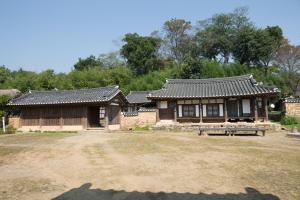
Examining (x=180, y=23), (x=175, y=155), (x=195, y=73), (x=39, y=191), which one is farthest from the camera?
(x=180, y=23)

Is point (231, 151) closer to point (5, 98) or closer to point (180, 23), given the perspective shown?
point (5, 98)

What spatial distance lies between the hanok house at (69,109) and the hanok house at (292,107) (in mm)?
16887

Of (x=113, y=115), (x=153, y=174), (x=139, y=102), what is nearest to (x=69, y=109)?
(x=113, y=115)

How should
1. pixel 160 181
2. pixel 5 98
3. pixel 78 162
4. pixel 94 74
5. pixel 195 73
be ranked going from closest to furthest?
pixel 160 181
pixel 78 162
pixel 5 98
pixel 195 73
pixel 94 74

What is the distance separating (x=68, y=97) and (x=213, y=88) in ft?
46.1

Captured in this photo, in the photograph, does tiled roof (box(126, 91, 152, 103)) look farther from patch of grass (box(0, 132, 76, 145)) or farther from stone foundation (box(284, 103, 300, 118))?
patch of grass (box(0, 132, 76, 145))

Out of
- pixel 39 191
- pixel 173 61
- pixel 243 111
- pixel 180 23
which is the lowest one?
pixel 39 191

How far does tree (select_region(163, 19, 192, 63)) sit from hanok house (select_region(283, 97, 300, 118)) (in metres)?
30.9

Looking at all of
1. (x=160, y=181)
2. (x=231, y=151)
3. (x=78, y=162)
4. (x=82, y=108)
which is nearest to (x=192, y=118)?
(x=82, y=108)

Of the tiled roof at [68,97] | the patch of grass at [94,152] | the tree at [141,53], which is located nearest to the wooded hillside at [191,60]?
the tree at [141,53]

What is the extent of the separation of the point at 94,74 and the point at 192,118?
28.1 metres

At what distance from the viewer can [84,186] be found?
27.0 feet

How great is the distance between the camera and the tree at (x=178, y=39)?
6041cm

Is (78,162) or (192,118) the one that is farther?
(192,118)
